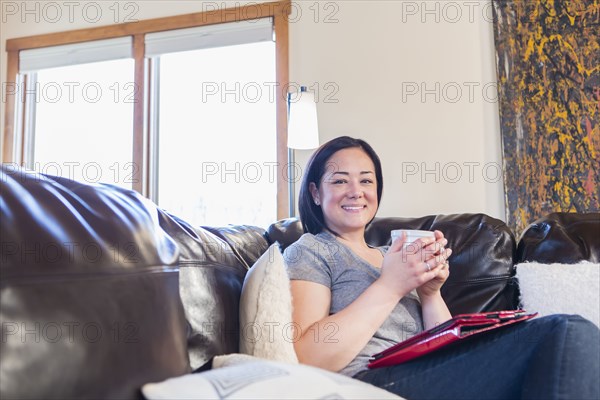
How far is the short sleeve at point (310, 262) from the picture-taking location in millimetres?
1470

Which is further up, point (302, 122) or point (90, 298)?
point (302, 122)

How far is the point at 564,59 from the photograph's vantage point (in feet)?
10.4

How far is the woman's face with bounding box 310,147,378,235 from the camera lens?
1664 millimetres

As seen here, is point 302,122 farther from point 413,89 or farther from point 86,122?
point 86,122

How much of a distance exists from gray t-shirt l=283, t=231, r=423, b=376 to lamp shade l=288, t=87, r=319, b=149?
1.65 m

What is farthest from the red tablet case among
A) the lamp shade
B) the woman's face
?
the lamp shade

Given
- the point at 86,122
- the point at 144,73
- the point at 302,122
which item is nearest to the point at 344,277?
the point at 302,122

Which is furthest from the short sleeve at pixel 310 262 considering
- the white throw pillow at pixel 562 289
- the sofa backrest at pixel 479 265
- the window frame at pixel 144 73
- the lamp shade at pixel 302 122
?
the window frame at pixel 144 73

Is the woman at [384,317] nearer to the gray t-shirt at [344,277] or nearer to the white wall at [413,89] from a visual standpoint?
the gray t-shirt at [344,277]

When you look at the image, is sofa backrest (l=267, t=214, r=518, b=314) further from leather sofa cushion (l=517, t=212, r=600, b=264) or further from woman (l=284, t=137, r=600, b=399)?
woman (l=284, t=137, r=600, b=399)

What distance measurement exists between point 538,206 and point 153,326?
106 inches

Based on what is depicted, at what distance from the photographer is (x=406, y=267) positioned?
143 cm

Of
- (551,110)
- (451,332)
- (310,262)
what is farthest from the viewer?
(551,110)

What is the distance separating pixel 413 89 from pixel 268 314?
2.51 m
